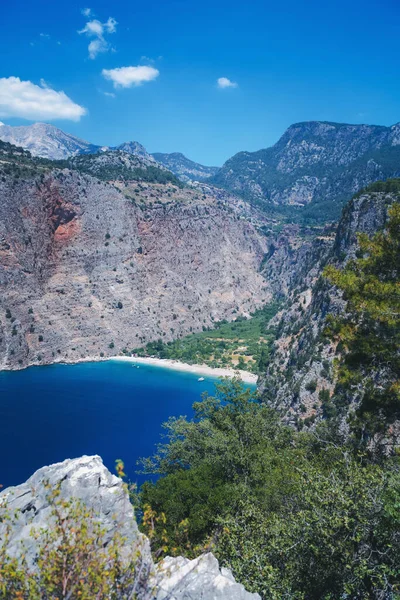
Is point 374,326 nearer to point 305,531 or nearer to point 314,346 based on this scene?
point 305,531

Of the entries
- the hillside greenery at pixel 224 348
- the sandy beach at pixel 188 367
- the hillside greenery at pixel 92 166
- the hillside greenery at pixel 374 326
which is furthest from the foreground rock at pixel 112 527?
the hillside greenery at pixel 92 166

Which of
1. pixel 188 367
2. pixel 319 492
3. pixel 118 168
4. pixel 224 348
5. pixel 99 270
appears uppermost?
pixel 118 168

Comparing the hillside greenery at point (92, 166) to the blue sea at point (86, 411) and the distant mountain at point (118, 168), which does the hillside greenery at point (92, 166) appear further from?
the blue sea at point (86, 411)

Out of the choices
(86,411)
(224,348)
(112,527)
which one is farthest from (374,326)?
(224,348)

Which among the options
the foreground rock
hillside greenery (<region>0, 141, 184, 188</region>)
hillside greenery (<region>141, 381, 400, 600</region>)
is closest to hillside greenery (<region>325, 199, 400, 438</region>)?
hillside greenery (<region>141, 381, 400, 600</region>)

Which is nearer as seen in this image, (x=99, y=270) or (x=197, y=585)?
→ (x=197, y=585)

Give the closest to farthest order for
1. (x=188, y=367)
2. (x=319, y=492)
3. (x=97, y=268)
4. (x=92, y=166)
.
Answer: (x=319, y=492) < (x=188, y=367) < (x=97, y=268) < (x=92, y=166)

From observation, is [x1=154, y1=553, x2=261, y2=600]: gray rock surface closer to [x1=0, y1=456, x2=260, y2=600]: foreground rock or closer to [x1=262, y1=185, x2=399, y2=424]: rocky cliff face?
[x1=0, y1=456, x2=260, y2=600]: foreground rock
